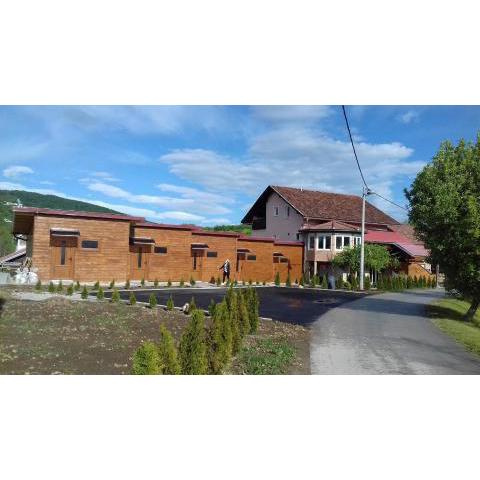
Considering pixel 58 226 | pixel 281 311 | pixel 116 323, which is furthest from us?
pixel 58 226

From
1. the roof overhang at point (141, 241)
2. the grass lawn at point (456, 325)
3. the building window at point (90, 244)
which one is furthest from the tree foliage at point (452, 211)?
the building window at point (90, 244)

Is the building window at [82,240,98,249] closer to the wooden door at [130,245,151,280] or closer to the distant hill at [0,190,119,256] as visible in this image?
the wooden door at [130,245,151,280]

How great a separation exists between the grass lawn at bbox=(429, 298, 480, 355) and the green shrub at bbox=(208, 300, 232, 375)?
4078 mm

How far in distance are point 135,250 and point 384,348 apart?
11.6 metres

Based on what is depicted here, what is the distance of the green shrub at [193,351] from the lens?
5391mm

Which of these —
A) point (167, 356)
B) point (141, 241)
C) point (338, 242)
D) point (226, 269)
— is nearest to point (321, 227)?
point (338, 242)

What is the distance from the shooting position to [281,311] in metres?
10.9

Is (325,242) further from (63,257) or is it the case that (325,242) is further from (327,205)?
(63,257)

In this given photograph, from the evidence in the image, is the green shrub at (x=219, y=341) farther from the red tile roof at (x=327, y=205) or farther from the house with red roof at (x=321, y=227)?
the red tile roof at (x=327, y=205)

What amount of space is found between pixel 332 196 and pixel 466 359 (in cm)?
1806

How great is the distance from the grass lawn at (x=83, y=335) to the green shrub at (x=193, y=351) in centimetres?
75

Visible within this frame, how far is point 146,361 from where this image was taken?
183 inches
